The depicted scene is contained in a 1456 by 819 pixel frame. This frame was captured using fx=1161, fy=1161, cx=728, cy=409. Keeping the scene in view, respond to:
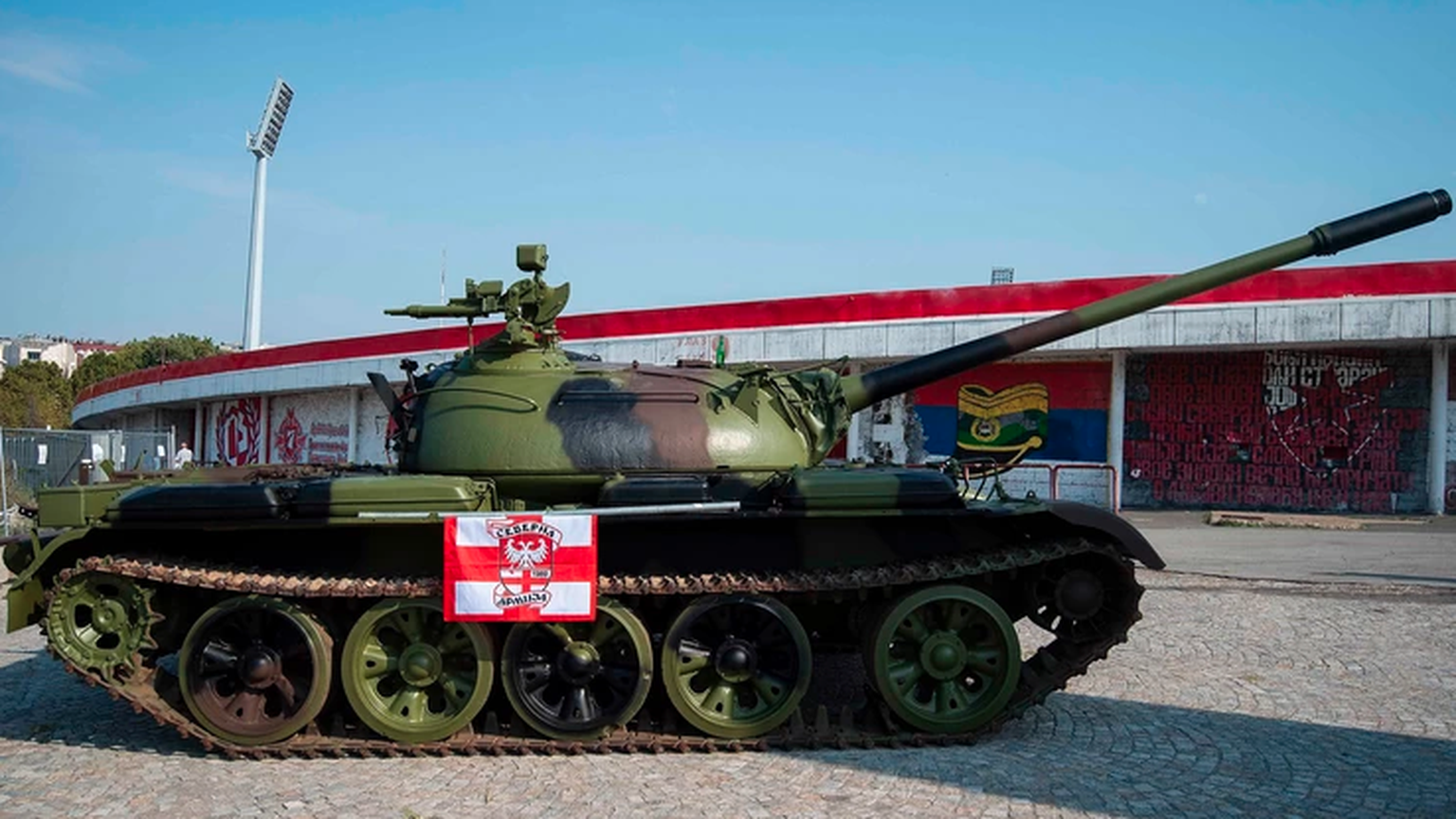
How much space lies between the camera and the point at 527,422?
877 centimetres

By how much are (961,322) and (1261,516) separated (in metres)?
7.37

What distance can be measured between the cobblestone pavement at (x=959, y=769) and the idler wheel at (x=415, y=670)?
12.6 inches

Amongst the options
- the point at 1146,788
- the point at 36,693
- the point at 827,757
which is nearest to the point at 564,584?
the point at 827,757

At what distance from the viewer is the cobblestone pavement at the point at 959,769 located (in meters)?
6.67

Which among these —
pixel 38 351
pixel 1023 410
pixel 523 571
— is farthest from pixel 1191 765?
pixel 38 351

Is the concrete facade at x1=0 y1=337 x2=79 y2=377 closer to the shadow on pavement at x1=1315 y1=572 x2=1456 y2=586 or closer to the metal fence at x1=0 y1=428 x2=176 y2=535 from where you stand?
the metal fence at x1=0 y1=428 x2=176 y2=535

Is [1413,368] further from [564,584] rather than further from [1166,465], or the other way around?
[564,584]

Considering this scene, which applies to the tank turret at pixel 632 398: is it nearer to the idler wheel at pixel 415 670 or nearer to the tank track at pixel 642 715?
the tank track at pixel 642 715

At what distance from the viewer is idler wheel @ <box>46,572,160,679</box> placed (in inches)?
311

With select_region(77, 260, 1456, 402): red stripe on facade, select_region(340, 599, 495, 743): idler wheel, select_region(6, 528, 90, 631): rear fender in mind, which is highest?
select_region(77, 260, 1456, 402): red stripe on facade

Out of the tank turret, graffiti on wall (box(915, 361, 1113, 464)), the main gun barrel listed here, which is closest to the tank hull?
the tank turret

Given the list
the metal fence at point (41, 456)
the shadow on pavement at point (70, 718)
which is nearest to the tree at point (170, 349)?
the metal fence at point (41, 456)

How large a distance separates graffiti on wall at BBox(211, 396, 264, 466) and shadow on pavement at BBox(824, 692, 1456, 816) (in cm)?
3739

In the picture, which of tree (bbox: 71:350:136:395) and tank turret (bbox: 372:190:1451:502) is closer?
tank turret (bbox: 372:190:1451:502)
